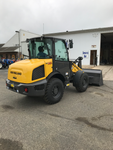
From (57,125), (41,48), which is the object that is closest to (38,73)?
(41,48)

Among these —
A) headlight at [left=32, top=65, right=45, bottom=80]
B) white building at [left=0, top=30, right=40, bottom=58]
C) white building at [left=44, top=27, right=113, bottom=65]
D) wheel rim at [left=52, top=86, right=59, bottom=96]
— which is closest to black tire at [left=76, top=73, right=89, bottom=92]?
wheel rim at [left=52, top=86, right=59, bottom=96]

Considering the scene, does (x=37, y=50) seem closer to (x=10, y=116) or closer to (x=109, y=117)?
(x=10, y=116)

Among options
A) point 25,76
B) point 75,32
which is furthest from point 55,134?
point 75,32

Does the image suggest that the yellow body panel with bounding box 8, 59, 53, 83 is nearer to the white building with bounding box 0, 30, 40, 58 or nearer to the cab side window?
the cab side window

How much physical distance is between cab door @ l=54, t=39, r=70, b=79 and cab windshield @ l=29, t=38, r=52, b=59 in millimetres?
260

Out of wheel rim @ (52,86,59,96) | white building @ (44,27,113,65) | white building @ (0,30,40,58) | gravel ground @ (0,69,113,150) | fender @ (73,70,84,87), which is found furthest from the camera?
white building @ (0,30,40,58)

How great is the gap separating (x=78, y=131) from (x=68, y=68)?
275cm

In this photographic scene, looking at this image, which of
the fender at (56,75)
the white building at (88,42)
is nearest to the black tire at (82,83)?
the fender at (56,75)

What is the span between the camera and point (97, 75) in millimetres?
7016

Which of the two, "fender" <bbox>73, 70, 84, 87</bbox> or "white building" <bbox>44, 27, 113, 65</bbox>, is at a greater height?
"white building" <bbox>44, 27, 113, 65</bbox>

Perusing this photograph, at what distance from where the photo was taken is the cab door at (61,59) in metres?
4.49

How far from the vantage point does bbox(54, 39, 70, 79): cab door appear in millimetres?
4492

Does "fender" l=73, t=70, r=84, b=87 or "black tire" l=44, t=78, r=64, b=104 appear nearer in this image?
"black tire" l=44, t=78, r=64, b=104

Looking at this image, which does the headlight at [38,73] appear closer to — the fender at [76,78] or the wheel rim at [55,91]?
the wheel rim at [55,91]
